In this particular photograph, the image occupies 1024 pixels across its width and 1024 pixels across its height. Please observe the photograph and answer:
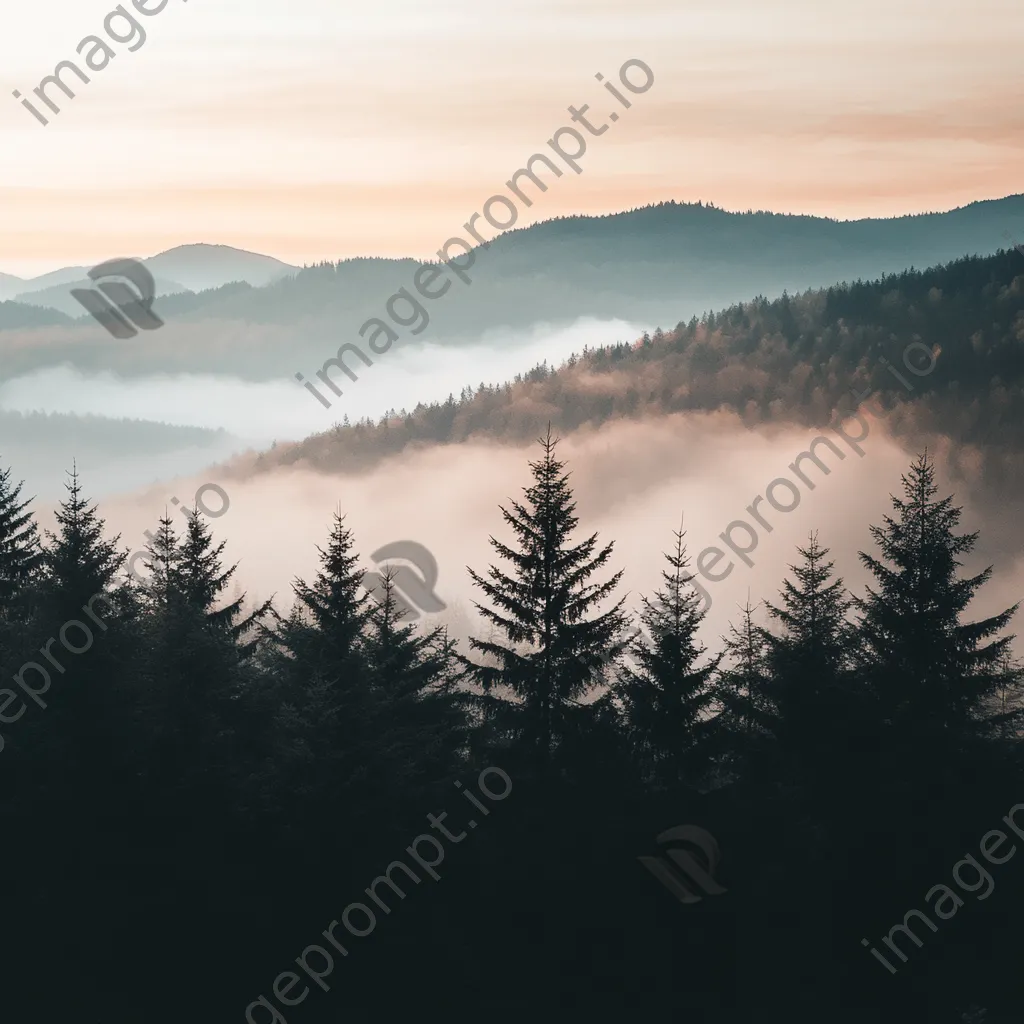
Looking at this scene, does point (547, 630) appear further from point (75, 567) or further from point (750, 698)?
point (75, 567)

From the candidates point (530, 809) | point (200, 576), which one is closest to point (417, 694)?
point (530, 809)

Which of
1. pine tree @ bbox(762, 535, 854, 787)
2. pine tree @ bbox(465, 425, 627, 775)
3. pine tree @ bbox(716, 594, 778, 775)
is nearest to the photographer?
pine tree @ bbox(762, 535, 854, 787)

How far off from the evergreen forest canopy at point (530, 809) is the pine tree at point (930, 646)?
70mm

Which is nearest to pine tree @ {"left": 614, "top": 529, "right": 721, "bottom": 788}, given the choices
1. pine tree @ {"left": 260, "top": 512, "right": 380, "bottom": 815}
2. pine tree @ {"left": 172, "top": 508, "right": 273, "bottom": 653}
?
pine tree @ {"left": 260, "top": 512, "right": 380, "bottom": 815}

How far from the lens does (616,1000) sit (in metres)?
23.9

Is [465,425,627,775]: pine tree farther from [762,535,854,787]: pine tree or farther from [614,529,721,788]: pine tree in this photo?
[762,535,854,787]: pine tree

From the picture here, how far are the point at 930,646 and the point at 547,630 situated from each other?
867 centimetres

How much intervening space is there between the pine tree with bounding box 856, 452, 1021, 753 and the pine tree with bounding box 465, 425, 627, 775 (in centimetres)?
610

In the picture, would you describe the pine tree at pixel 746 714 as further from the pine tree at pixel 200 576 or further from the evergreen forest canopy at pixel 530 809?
the pine tree at pixel 200 576

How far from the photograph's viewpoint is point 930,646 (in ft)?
86.2

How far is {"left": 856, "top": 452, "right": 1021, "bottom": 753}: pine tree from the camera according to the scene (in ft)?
84.5

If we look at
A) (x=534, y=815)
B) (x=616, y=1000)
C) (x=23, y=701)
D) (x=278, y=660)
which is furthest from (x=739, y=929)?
(x=23, y=701)

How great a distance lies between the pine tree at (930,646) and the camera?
25.8m

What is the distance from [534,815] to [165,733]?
8289 millimetres
